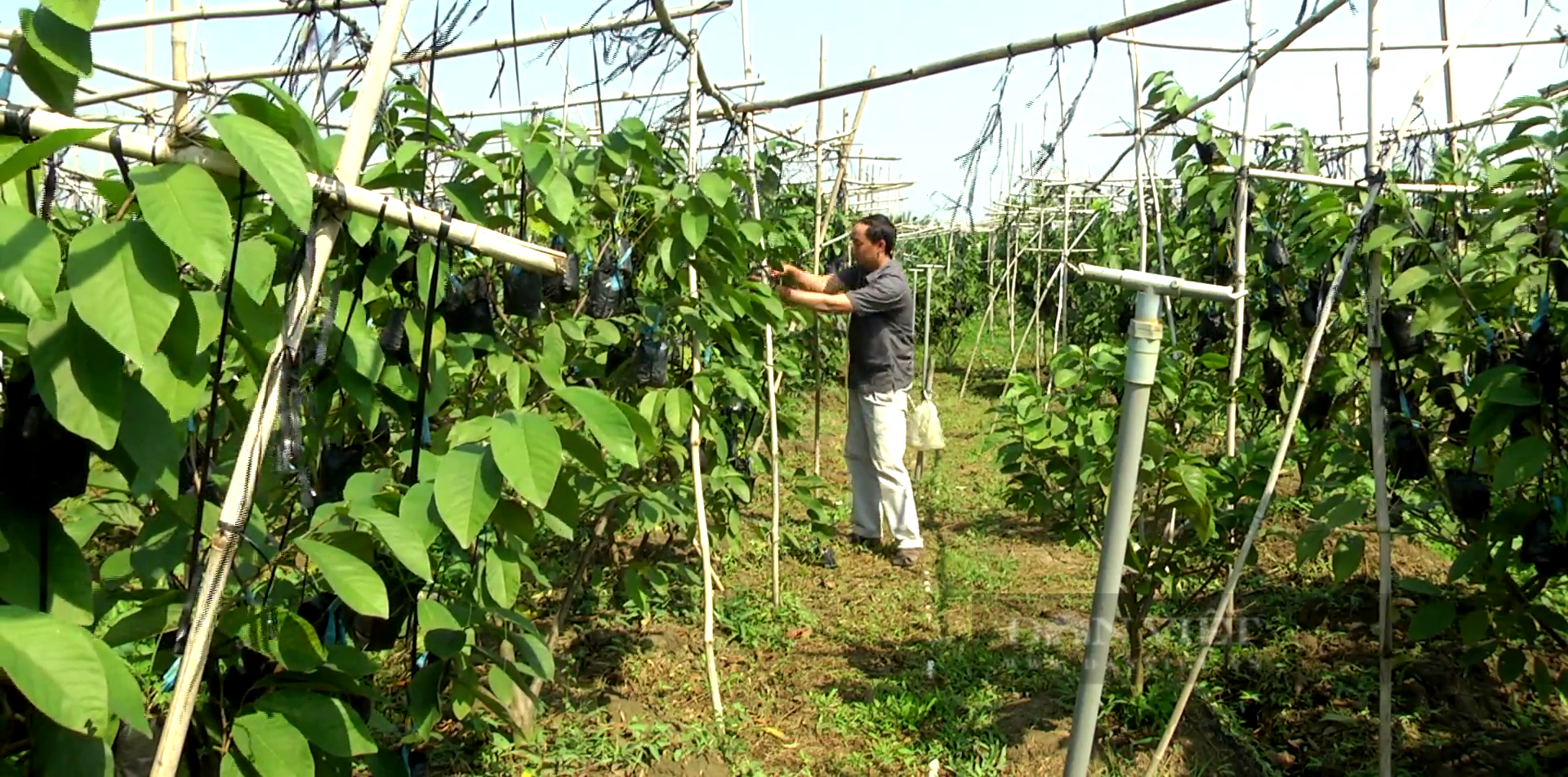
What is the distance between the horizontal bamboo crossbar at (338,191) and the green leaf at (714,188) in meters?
1.34

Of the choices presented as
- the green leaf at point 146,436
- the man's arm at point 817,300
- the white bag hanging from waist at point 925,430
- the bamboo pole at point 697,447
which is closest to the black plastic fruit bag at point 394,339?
the green leaf at point 146,436

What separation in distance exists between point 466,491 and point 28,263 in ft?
1.68

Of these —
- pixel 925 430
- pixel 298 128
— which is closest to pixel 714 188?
pixel 298 128

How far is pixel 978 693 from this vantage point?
137 inches

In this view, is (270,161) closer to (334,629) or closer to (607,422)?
(607,422)

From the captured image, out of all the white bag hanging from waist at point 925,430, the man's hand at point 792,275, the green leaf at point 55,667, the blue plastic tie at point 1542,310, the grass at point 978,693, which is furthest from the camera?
the white bag hanging from waist at point 925,430

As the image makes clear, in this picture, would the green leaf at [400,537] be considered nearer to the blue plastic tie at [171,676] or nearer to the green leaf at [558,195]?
the blue plastic tie at [171,676]

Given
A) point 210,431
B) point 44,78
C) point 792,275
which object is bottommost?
point 210,431

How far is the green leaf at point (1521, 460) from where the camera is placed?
2139 mm

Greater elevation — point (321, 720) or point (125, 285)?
point (125, 285)

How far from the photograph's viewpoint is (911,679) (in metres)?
3.65

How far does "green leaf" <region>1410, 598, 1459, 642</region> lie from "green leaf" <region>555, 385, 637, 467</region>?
6.81 ft

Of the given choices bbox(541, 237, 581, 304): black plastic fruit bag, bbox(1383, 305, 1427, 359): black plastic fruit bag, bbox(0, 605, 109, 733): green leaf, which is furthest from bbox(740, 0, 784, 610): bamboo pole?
bbox(0, 605, 109, 733): green leaf

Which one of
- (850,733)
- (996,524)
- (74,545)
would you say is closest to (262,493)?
(74,545)
